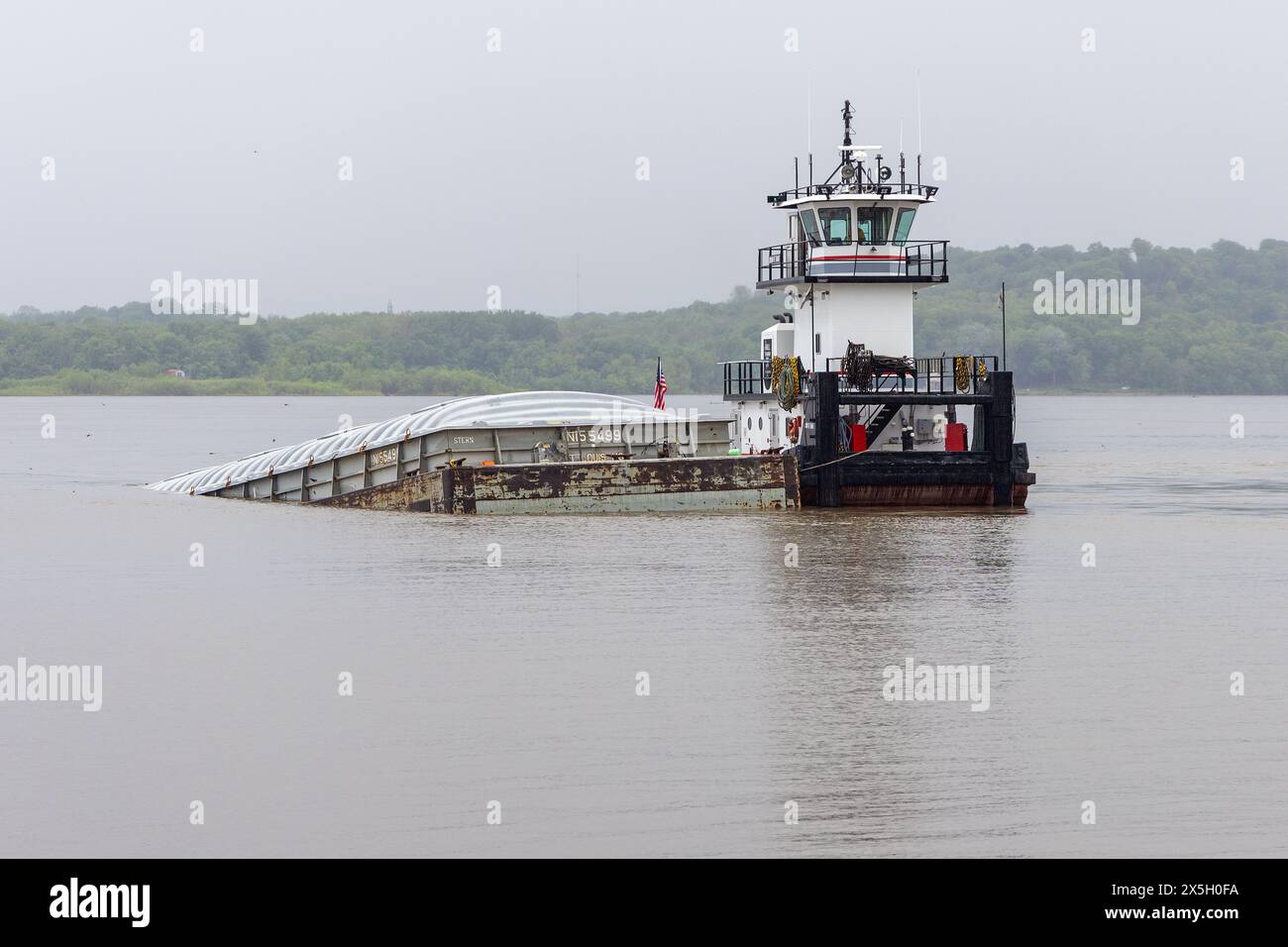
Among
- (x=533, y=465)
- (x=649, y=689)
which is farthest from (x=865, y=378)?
(x=649, y=689)

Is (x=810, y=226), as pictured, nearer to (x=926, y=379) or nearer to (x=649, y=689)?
(x=926, y=379)

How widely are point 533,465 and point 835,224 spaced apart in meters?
10.7

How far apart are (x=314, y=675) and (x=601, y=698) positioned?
4.17 m

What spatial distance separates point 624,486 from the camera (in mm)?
41938

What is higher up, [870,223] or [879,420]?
[870,223]

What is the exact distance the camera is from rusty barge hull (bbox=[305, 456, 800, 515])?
Answer: 138 feet

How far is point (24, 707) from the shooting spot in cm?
2006

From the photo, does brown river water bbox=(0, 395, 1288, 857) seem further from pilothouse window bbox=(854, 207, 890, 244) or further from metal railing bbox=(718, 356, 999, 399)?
pilothouse window bbox=(854, 207, 890, 244)

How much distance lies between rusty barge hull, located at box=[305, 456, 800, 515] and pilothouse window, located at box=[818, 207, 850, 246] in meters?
6.94

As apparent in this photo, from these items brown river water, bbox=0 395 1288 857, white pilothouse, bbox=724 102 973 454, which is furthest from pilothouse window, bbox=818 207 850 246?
brown river water, bbox=0 395 1288 857

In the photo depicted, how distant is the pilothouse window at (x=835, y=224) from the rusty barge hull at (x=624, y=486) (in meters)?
6.94

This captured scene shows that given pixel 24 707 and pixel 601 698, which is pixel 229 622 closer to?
pixel 24 707

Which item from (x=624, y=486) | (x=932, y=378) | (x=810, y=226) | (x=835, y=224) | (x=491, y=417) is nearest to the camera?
(x=624, y=486)
